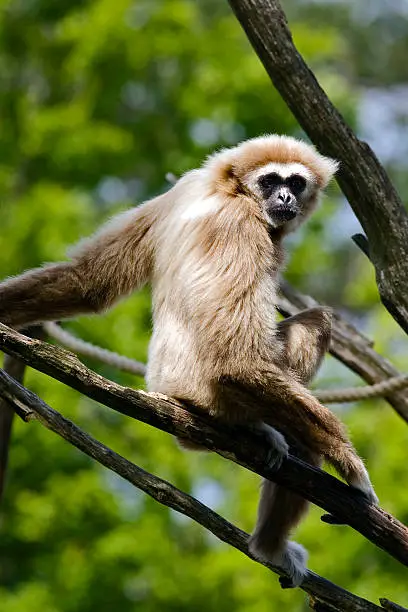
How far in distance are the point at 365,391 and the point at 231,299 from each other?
8.52 ft

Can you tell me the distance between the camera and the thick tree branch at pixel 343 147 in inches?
239

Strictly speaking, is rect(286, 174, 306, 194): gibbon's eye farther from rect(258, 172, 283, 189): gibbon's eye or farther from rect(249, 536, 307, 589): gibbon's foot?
rect(249, 536, 307, 589): gibbon's foot

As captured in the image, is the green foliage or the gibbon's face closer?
the gibbon's face

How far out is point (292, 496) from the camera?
5.70m

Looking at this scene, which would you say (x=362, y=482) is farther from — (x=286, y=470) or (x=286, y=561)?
(x=286, y=561)

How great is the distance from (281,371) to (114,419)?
30.2ft

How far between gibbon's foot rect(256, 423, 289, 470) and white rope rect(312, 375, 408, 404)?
1.83 m

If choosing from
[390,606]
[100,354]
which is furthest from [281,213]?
[100,354]

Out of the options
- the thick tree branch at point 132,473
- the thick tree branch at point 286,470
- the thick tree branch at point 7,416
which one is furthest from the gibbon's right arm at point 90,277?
the thick tree branch at point 286,470

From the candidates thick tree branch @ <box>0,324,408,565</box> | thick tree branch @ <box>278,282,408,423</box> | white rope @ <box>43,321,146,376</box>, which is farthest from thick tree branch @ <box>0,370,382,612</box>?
white rope @ <box>43,321,146,376</box>

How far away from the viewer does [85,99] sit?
16281 mm

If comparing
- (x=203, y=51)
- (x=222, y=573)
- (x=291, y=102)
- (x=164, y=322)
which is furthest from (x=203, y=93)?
(x=164, y=322)

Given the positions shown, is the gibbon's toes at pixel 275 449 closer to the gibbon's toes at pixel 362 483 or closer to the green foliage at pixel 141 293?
the gibbon's toes at pixel 362 483

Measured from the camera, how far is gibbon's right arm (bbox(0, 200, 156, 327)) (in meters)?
5.30
